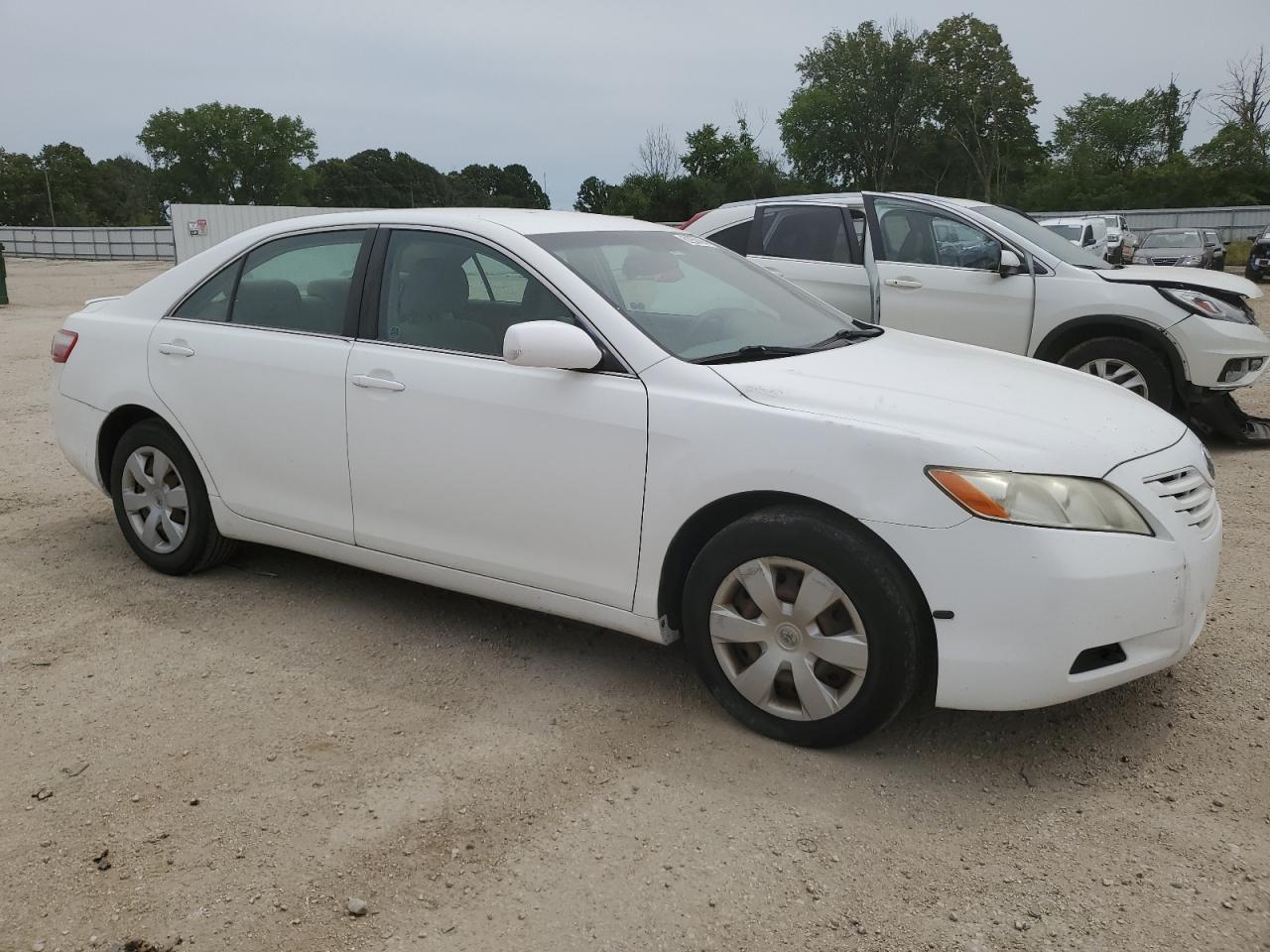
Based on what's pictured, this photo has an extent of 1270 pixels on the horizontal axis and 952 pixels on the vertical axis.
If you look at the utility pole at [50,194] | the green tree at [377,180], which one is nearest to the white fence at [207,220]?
the green tree at [377,180]

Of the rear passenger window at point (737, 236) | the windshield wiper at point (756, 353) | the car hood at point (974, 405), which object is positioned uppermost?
the rear passenger window at point (737, 236)

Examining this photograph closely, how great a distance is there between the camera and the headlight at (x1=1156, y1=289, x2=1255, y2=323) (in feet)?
23.5

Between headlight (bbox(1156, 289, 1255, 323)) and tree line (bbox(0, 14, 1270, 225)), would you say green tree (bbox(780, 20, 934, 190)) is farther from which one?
headlight (bbox(1156, 289, 1255, 323))

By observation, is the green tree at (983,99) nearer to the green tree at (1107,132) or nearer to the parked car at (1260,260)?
the green tree at (1107,132)

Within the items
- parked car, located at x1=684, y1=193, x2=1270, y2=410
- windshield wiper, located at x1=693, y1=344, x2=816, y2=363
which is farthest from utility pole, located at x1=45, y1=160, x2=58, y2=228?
windshield wiper, located at x1=693, y1=344, x2=816, y2=363

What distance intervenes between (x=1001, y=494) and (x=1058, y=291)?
5.07 m

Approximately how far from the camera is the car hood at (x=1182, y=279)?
7324 mm

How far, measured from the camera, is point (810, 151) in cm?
7575

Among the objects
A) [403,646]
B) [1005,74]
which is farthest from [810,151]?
[403,646]

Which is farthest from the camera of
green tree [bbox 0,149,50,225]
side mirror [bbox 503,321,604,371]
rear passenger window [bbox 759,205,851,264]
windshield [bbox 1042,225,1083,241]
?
green tree [bbox 0,149,50,225]

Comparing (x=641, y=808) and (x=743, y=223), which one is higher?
(x=743, y=223)

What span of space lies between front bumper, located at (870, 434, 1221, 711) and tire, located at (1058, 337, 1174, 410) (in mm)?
4590

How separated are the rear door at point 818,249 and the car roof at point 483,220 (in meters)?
3.51

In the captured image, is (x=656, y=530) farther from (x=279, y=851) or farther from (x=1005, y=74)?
(x=1005, y=74)
